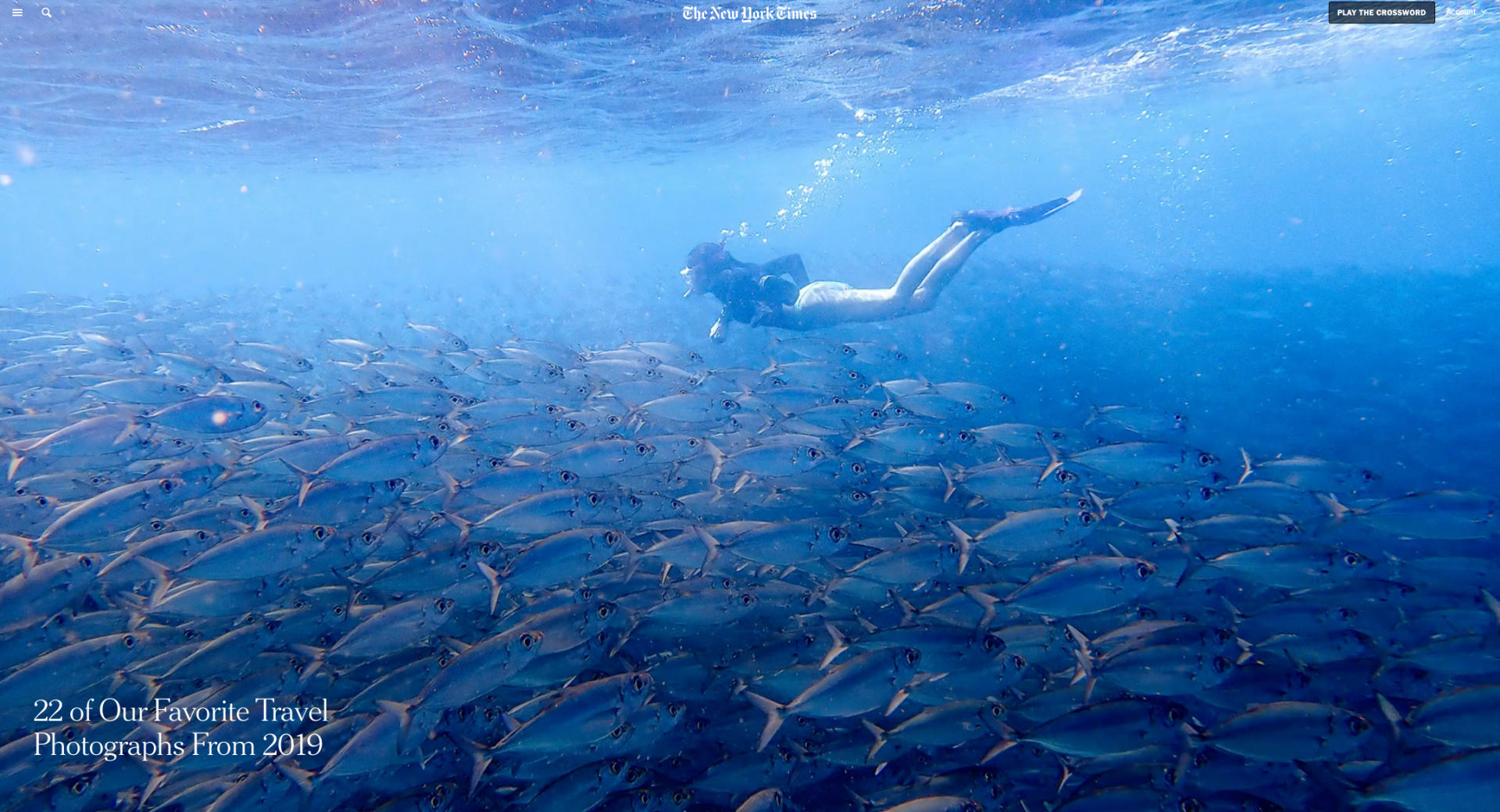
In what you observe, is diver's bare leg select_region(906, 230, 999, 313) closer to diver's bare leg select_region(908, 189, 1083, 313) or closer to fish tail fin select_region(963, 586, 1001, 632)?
diver's bare leg select_region(908, 189, 1083, 313)

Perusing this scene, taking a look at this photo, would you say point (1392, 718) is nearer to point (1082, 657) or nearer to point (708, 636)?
point (1082, 657)

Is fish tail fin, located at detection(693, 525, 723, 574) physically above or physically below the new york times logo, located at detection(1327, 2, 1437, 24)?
below

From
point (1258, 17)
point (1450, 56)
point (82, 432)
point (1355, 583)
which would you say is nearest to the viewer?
point (1355, 583)

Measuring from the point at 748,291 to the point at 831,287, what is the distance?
220 centimetres

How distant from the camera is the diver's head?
45.4 feet

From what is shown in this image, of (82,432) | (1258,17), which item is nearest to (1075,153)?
(1258,17)

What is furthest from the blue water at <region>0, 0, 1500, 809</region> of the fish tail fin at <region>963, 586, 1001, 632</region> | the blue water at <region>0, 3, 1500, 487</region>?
the fish tail fin at <region>963, 586, 1001, 632</region>

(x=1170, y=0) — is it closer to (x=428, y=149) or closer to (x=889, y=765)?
(x=889, y=765)

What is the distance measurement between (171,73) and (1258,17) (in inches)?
1211

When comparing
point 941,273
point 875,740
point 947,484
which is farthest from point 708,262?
point 875,740

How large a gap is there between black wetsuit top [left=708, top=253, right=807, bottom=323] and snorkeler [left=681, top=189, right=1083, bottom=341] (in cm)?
2

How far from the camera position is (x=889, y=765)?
4539mm

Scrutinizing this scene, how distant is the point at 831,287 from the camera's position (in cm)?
1496

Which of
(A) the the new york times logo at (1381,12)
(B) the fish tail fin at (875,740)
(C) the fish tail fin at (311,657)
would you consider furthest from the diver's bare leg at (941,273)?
(A) the the new york times logo at (1381,12)
